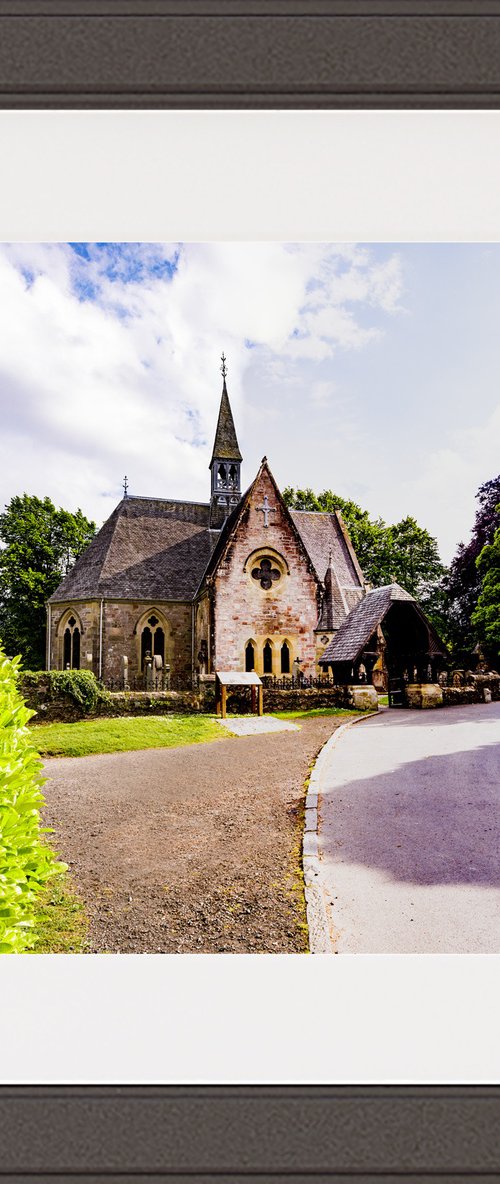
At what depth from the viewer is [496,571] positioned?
3.17 m

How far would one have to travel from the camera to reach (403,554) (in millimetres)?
3559

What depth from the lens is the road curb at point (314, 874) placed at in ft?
6.74

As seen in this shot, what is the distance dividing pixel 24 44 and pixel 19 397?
1.72 metres

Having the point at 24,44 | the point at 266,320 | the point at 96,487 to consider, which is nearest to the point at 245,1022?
the point at 96,487

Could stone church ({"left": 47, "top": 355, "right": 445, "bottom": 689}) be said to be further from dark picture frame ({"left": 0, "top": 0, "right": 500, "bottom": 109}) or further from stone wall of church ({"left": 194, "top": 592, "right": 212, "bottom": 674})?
dark picture frame ({"left": 0, "top": 0, "right": 500, "bottom": 109})

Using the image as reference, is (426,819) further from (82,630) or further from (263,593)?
(263,593)

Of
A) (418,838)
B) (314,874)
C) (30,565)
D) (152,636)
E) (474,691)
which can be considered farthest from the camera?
(152,636)

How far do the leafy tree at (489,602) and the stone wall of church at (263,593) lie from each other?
3.56m

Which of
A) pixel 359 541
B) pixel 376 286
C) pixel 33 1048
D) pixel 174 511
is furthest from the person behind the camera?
pixel 174 511

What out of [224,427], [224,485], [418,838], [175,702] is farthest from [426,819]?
[224,485]

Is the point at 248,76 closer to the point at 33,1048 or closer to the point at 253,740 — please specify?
the point at 33,1048

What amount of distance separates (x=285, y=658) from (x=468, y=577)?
376cm

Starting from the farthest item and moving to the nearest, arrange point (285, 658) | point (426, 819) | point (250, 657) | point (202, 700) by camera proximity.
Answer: point (250, 657) → point (285, 658) → point (202, 700) → point (426, 819)

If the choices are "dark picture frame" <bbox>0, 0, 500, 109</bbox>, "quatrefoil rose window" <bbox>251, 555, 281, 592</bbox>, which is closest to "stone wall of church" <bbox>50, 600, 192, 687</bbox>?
"quatrefoil rose window" <bbox>251, 555, 281, 592</bbox>
